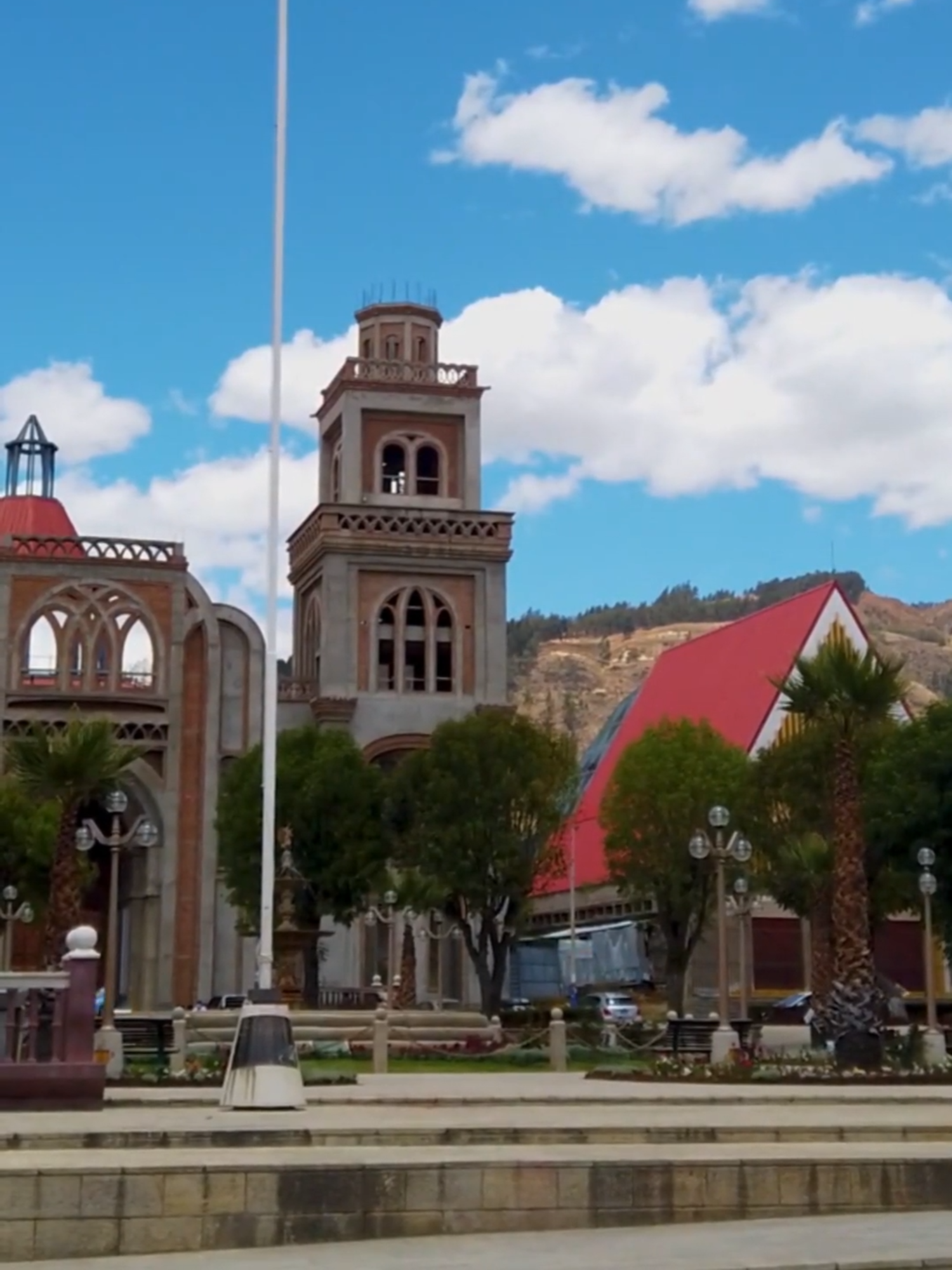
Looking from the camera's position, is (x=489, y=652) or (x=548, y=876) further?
(x=489, y=652)

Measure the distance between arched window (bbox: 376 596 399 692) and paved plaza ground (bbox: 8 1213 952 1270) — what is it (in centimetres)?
5289

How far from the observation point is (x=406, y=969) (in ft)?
183

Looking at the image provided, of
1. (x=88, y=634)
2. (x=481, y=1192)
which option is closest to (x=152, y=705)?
(x=88, y=634)

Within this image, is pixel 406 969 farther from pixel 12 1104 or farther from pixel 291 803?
pixel 12 1104

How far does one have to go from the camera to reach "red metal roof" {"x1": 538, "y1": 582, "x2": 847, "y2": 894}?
79.2m

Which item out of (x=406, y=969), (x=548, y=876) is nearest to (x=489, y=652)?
(x=548, y=876)

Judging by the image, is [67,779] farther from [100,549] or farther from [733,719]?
[733,719]

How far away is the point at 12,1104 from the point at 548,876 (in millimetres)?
41506

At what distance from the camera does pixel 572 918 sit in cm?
7919

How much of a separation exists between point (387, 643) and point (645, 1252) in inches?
2179

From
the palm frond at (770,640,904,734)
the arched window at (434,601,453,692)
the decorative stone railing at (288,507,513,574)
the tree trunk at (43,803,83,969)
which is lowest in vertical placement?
the tree trunk at (43,803,83,969)

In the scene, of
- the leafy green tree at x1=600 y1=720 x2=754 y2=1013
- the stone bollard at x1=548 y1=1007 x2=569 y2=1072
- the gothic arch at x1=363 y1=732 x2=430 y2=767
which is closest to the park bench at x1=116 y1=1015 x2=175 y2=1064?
the stone bollard at x1=548 y1=1007 x2=569 y2=1072

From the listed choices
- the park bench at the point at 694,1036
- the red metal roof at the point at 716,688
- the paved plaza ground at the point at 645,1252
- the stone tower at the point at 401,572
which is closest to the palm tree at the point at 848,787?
the park bench at the point at 694,1036

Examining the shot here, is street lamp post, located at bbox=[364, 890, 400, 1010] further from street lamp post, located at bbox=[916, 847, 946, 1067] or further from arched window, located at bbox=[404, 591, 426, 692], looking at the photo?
street lamp post, located at bbox=[916, 847, 946, 1067]
